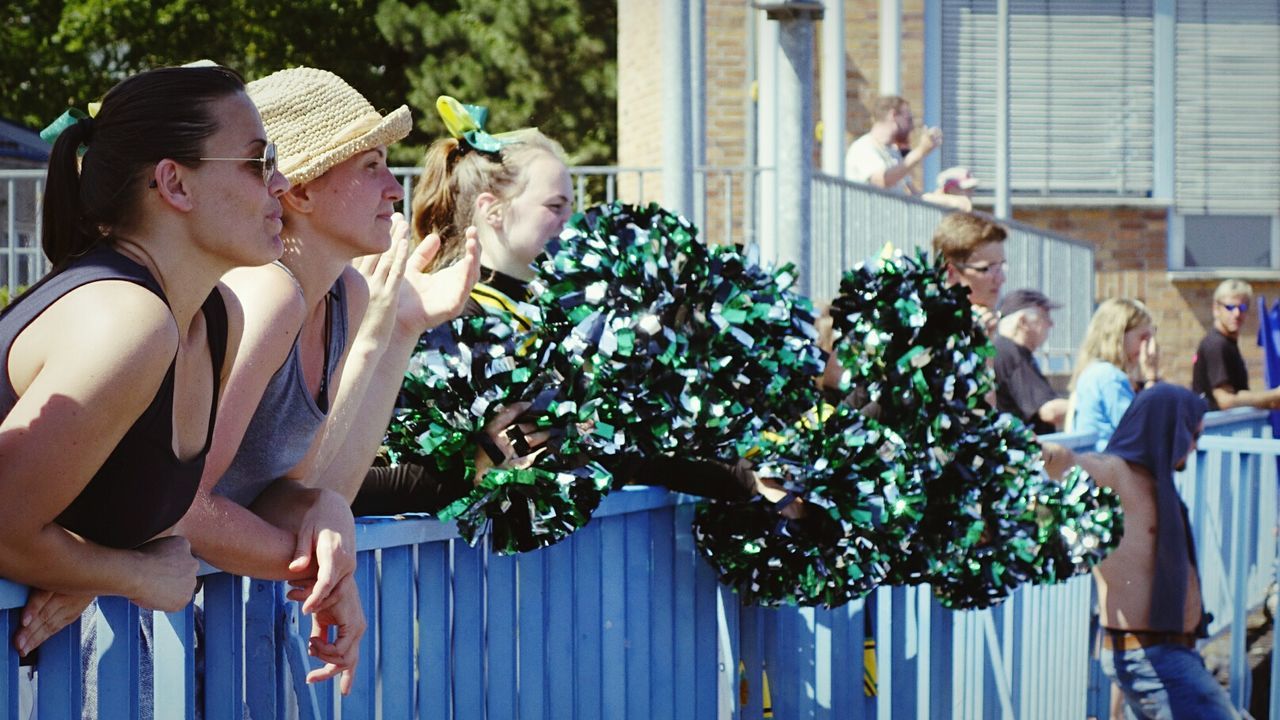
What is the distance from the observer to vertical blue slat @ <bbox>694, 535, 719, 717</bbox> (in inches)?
139

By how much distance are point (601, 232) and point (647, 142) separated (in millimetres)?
12049

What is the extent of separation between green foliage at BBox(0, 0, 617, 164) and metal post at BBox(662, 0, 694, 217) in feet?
62.3

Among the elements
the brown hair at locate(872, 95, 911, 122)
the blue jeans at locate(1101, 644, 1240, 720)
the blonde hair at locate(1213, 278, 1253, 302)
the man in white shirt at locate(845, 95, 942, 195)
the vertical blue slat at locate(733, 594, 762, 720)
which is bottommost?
the blue jeans at locate(1101, 644, 1240, 720)

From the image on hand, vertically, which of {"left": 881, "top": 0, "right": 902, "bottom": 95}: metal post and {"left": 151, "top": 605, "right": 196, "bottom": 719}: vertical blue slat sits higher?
{"left": 881, "top": 0, "right": 902, "bottom": 95}: metal post

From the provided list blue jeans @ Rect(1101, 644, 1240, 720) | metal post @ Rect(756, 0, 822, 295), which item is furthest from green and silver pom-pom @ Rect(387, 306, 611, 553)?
blue jeans @ Rect(1101, 644, 1240, 720)

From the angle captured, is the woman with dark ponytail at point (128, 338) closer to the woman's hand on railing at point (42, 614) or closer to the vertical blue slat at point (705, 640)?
the woman's hand on railing at point (42, 614)

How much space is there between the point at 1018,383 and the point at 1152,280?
8649mm

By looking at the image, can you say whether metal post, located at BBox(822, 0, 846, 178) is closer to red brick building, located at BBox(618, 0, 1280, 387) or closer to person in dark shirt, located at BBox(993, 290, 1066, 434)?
red brick building, located at BBox(618, 0, 1280, 387)

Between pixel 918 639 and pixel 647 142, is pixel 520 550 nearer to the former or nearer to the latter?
pixel 918 639

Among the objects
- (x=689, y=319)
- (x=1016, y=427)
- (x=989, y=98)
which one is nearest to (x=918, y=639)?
(x=1016, y=427)

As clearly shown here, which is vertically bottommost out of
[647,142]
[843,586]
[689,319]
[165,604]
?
[843,586]

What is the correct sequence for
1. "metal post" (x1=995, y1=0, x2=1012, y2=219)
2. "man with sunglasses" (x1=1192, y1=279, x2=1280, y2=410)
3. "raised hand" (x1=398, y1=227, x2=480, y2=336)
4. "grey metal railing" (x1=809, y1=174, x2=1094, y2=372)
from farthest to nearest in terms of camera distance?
"metal post" (x1=995, y1=0, x2=1012, y2=219) → "grey metal railing" (x1=809, y1=174, x2=1094, y2=372) → "man with sunglasses" (x1=1192, y1=279, x2=1280, y2=410) → "raised hand" (x1=398, y1=227, x2=480, y2=336)

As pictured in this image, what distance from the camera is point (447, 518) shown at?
2865mm

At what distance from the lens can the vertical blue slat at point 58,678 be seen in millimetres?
2178
